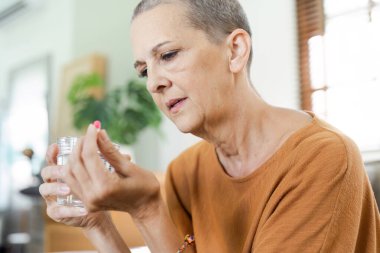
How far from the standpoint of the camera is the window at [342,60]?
1.97 m

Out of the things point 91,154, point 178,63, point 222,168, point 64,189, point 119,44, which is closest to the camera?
Result: point 91,154

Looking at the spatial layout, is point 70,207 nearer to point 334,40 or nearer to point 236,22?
point 236,22

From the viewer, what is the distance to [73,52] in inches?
139

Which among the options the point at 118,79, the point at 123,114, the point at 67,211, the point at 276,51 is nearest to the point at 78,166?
the point at 67,211

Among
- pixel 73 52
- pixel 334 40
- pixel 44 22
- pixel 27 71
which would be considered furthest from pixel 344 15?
pixel 27 71

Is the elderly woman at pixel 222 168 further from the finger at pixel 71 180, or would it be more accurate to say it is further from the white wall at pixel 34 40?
the white wall at pixel 34 40

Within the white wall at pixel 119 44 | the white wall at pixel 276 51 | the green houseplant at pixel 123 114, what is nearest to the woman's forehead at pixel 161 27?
the white wall at pixel 119 44

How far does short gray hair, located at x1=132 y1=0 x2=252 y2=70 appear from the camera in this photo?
793mm

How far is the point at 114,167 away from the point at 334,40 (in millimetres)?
1685

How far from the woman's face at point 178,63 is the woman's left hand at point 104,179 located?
0.18 m

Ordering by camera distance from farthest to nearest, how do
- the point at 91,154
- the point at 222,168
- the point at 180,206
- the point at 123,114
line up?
the point at 123,114, the point at 180,206, the point at 222,168, the point at 91,154

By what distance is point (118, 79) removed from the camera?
3.23m

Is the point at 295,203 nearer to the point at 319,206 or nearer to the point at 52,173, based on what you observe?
the point at 319,206

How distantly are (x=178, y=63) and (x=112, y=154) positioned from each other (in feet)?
0.79
